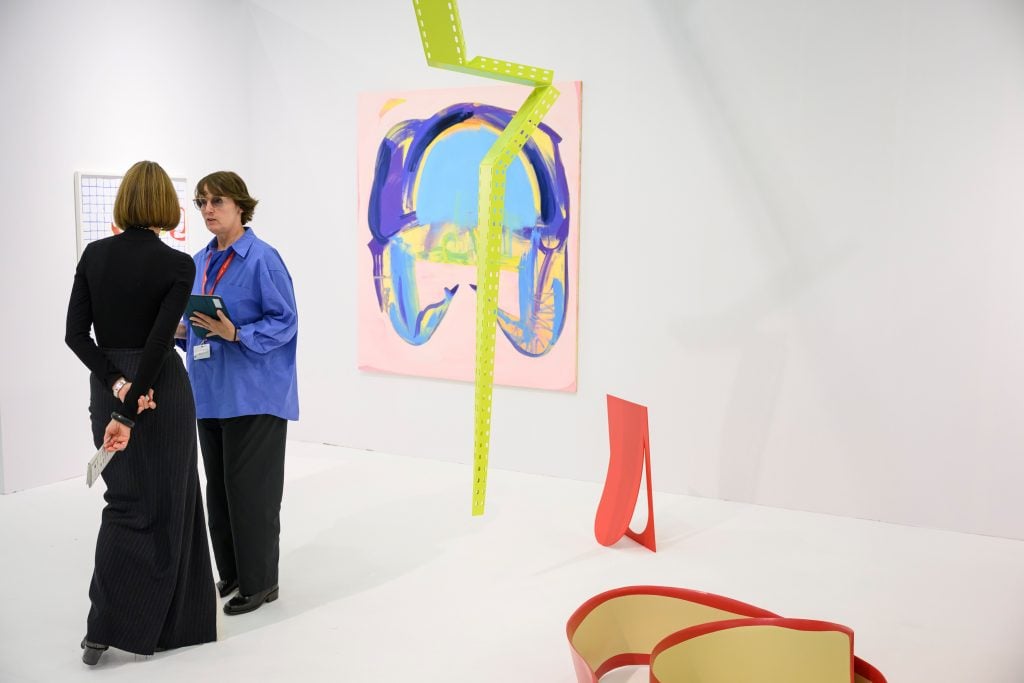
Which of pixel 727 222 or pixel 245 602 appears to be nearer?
pixel 245 602

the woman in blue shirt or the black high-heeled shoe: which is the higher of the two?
the woman in blue shirt

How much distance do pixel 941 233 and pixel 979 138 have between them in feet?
1.33

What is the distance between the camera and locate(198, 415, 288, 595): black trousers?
3.13 metres

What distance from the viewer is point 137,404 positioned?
264 cm

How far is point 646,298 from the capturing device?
182 inches

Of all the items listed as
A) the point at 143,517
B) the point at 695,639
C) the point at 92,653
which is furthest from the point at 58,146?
the point at 695,639

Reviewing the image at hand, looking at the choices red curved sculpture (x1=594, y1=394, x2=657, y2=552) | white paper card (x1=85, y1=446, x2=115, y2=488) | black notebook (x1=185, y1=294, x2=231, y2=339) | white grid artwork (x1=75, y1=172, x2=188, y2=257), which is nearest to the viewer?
white paper card (x1=85, y1=446, x2=115, y2=488)

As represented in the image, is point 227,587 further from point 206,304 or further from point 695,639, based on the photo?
point 695,639

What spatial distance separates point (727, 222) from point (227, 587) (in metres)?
2.63

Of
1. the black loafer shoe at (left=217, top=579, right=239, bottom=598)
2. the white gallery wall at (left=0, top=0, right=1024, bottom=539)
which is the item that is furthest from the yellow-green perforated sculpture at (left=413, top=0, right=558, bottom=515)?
the white gallery wall at (left=0, top=0, right=1024, bottom=539)

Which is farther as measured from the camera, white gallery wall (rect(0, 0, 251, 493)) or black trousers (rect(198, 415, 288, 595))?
white gallery wall (rect(0, 0, 251, 493))

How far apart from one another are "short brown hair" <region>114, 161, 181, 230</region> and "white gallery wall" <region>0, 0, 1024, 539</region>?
2057 millimetres

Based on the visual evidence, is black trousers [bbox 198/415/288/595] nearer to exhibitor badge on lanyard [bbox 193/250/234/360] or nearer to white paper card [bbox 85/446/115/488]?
exhibitor badge on lanyard [bbox 193/250/234/360]

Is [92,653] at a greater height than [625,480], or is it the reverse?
[625,480]
